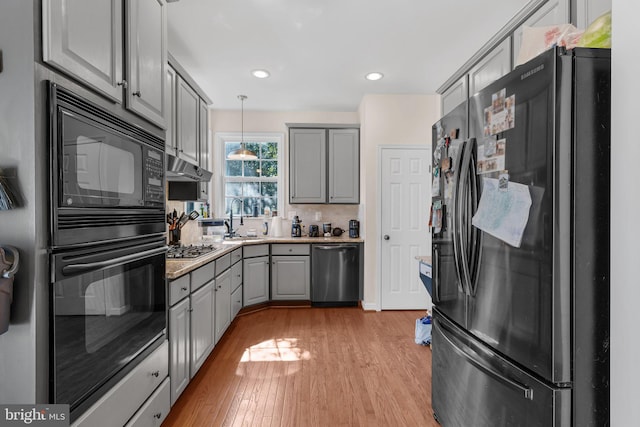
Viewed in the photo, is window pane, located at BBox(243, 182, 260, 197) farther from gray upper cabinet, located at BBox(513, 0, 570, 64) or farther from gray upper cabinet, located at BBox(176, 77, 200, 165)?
gray upper cabinet, located at BBox(513, 0, 570, 64)

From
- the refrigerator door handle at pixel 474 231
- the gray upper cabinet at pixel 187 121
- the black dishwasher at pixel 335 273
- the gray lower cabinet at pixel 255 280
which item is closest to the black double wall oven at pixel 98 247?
the gray upper cabinet at pixel 187 121

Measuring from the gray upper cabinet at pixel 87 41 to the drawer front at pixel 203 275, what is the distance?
1.29 metres

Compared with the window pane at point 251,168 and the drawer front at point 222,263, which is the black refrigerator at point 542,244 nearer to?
the drawer front at point 222,263

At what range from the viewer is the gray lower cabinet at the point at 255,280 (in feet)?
12.4

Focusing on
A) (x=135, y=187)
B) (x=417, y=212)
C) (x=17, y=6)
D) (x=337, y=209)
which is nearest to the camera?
(x=17, y=6)

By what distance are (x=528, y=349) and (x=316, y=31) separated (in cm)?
248

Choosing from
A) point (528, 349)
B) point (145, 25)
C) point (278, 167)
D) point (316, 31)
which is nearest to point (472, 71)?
point (316, 31)

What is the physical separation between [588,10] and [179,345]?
274 centimetres

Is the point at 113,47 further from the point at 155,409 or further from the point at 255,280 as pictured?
the point at 255,280

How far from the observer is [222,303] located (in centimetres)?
290

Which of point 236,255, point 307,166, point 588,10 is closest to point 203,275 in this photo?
point 236,255

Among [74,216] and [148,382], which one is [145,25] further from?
[148,382]

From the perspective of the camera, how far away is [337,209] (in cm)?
461

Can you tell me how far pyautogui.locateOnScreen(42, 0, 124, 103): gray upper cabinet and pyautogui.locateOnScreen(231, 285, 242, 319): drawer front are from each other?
242 centimetres
